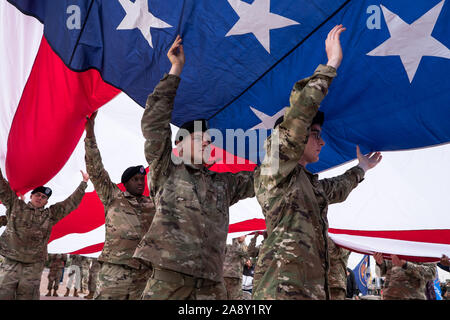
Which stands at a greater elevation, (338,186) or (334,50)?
(334,50)

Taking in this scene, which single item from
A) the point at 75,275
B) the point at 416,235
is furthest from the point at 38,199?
the point at 75,275

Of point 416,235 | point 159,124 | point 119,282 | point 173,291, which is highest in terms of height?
point 159,124

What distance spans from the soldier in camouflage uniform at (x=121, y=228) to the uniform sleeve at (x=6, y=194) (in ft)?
4.78

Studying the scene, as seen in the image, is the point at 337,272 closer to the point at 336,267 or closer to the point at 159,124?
the point at 336,267

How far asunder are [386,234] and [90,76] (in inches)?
145

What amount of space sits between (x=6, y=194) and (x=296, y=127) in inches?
168

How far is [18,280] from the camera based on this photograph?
5184mm

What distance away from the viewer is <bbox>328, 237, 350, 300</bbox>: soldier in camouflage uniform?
18.4 feet

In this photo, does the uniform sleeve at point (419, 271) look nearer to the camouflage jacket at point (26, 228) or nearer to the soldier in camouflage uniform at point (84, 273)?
the camouflage jacket at point (26, 228)

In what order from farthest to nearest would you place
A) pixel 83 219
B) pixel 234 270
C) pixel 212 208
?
pixel 234 270 < pixel 83 219 < pixel 212 208

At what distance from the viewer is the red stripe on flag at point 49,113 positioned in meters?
3.49

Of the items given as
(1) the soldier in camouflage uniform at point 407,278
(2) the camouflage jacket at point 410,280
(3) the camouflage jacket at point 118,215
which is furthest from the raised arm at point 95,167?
(2) the camouflage jacket at point 410,280

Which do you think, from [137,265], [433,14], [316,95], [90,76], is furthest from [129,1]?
[137,265]

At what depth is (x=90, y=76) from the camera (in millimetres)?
3371
